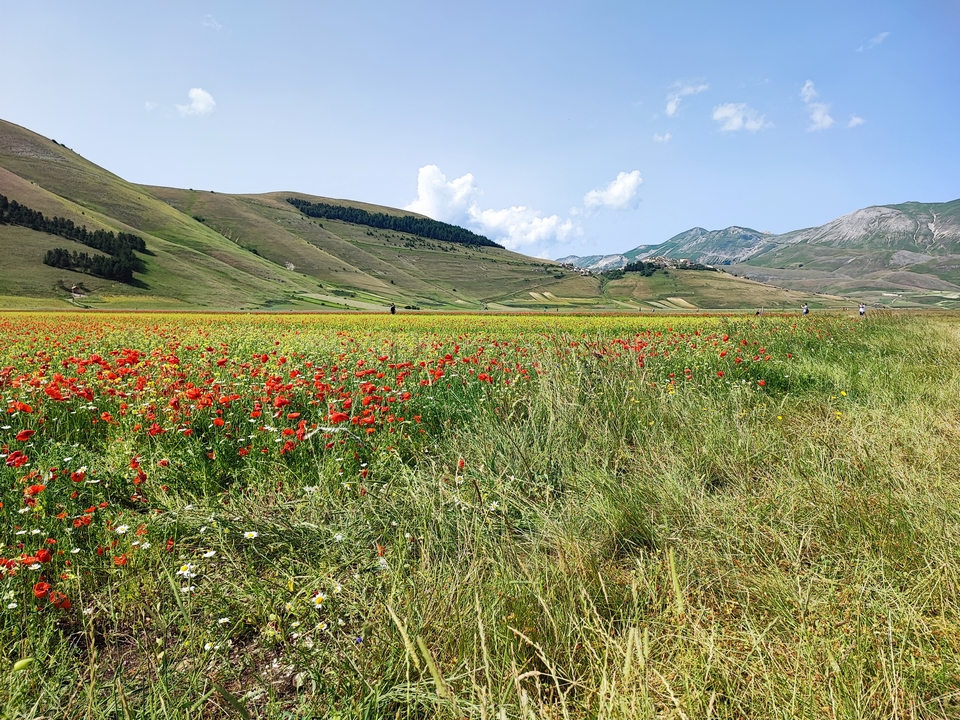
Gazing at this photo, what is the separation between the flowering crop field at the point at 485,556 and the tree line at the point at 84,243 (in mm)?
89292

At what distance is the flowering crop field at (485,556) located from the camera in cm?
171

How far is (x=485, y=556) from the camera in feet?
8.29

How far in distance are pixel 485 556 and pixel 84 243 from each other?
107167mm

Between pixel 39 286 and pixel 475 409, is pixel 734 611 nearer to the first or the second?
pixel 475 409

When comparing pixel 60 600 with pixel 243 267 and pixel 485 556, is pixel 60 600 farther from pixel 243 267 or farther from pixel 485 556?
pixel 243 267

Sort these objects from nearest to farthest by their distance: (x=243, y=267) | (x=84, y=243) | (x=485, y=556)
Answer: (x=485, y=556) < (x=84, y=243) < (x=243, y=267)

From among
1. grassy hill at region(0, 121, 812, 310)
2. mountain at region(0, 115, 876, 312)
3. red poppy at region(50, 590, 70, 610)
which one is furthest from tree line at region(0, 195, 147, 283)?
red poppy at region(50, 590, 70, 610)

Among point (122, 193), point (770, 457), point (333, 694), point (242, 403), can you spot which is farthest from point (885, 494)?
point (122, 193)

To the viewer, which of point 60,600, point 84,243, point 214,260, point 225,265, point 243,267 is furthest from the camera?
point 243,267

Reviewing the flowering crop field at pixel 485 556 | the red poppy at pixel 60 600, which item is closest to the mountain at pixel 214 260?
the flowering crop field at pixel 485 556

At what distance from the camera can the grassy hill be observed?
236 ft

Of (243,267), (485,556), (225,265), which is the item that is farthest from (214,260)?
(485,556)

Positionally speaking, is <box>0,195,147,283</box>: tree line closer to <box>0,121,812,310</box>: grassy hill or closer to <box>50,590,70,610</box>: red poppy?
<box>0,121,812,310</box>: grassy hill

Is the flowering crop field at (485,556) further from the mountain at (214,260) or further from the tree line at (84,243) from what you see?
the tree line at (84,243)
